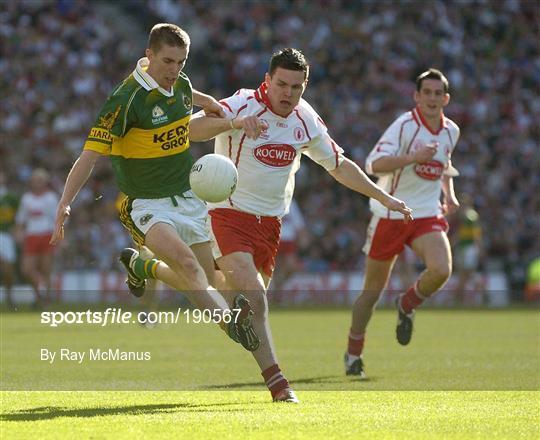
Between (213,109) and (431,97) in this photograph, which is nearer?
(213,109)

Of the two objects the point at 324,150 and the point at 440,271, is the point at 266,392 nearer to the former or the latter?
the point at 324,150

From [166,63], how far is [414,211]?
3912 mm

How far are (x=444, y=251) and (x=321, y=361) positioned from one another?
6.14 feet

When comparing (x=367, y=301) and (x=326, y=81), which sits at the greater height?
(x=326, y=81)

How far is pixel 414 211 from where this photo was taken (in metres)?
11.9

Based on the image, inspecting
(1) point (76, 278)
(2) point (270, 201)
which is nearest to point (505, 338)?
(2) point (270, 201)

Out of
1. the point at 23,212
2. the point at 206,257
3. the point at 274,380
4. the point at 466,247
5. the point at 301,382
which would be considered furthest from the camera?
the point at 466,247

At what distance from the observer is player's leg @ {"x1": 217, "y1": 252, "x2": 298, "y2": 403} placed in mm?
8547

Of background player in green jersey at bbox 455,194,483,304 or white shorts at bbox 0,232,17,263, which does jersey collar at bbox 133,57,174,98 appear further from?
background player in green jersey at bbox 455,194,483,304

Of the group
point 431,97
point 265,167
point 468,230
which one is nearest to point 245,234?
point 265,167

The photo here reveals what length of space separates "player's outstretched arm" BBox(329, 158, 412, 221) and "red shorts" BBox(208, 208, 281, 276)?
2.10 feet

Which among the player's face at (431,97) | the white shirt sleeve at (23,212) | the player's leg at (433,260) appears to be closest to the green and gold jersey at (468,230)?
the white shirt sleeve at (23,212)

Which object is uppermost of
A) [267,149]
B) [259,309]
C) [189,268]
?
[267,149]

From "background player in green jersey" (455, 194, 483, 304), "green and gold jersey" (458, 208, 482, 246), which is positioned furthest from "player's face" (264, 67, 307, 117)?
"green and gold jersey" (458, 208, 482, 246)
